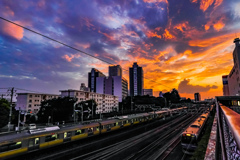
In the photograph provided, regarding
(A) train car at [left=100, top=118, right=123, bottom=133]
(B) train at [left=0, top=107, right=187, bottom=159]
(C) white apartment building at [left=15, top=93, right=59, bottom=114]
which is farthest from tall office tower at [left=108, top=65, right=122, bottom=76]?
(B) train at [left=0, top=107, right=187, bottom=159]

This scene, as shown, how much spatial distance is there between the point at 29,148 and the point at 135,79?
148 m

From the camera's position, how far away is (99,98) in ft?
204

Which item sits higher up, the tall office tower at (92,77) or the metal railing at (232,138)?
the tall office tower at (92,77)

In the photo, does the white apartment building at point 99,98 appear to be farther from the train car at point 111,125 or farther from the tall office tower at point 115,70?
the tall office tower at point 115,70

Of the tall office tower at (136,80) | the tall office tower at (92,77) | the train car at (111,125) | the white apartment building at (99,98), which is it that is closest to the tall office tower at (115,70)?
the tall office tower at (92,77)

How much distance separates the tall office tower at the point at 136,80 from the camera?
512ft

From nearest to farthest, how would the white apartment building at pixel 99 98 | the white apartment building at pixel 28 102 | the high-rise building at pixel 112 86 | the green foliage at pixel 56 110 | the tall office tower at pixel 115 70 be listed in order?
the green foliage at pixel 56 110, the white apartment building at pixel 28 102, the white apartment building at pixel 99 98, the high-rise building at pixel 112 86, the tall office tower at pixel 115 70

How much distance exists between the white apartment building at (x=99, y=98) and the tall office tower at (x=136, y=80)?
8283cm

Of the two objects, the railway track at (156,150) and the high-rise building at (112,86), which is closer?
the railway track at (156,150)

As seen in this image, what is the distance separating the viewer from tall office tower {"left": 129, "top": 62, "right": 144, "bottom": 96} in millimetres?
156000

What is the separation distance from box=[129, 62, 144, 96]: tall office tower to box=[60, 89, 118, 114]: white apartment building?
272 ft

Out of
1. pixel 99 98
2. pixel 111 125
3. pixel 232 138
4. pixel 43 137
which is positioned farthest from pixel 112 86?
pixel 232 138

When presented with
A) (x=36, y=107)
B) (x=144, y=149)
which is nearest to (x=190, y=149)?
(x=144, y=149)

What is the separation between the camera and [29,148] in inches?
513
